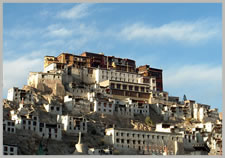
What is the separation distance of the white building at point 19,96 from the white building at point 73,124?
7.50 meters

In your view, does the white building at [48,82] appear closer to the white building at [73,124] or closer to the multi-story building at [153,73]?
the white building at [73,124]

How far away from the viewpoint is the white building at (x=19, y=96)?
8075cm

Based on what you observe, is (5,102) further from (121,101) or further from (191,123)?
(191,123)

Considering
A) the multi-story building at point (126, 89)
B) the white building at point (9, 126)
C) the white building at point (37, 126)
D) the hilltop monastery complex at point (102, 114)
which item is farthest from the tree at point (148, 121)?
the white building at point (9, 126)

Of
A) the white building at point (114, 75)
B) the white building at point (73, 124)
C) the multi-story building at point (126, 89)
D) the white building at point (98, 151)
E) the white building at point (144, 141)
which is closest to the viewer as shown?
the white building at point (98, 151)

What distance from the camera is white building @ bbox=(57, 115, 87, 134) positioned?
7544cm

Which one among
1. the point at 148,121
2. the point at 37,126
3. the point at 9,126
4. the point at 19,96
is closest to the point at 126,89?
the point at 148,121

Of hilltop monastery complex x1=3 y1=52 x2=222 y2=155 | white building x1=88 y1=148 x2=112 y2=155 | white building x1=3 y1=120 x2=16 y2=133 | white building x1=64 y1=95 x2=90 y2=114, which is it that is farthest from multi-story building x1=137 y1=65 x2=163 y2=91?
white building x1=3 y1=120 x2=16 y2=133

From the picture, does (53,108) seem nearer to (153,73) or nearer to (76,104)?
(76,104)

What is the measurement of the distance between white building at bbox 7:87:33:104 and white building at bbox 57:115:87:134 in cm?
750

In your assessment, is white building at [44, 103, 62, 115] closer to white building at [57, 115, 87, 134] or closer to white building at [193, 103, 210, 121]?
white building at [57, 115, 87, 134]

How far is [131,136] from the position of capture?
7719 cm

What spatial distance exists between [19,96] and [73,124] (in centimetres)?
1098

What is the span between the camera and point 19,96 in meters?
81.0
